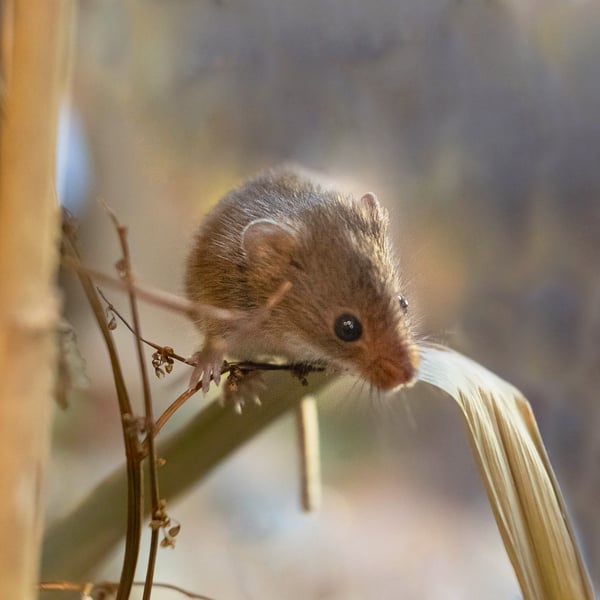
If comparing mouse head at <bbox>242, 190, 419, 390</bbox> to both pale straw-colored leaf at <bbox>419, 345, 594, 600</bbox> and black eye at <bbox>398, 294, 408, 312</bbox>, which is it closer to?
black eye at <bbox>398, 294, 408, 312</bbox>

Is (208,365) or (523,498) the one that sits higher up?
(208,365)

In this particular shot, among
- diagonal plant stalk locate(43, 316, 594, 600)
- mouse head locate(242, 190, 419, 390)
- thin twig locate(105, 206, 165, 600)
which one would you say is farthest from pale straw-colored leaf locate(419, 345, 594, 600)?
thin twig locate(105, 206, 165, 600)

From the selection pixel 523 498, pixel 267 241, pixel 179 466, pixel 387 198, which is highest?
pixel 387 198

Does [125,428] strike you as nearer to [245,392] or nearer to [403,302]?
[245,392]

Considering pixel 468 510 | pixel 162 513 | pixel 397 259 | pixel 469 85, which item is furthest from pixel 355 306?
pixel 469 85

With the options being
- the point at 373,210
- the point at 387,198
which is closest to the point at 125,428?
the point at 373,210

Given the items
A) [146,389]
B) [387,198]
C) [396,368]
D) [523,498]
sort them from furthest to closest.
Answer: [387,198]
[396,368]
[523,498]
[146,389]
